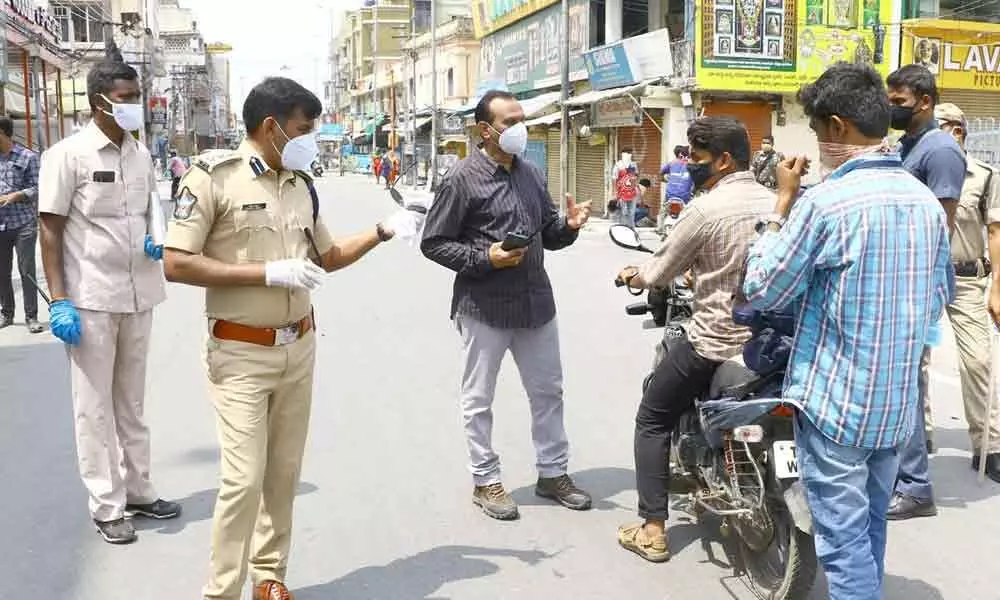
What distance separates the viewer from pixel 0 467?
18.1ft

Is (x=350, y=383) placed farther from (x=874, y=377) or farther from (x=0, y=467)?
(x=874, y=377)

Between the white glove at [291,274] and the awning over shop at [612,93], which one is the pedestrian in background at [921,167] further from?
the awning over shop at [612,93]

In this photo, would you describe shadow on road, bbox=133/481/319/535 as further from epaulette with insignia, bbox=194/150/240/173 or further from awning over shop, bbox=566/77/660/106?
awning over shop, bbox=566/77/660/106

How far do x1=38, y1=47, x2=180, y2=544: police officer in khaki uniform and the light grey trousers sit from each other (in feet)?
4.90

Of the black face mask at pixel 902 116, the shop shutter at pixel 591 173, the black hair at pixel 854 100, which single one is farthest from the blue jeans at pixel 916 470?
the shop shutter at pixel 591 173

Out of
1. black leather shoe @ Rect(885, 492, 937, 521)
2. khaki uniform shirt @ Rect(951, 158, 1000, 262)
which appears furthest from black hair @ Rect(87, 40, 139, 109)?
khaki uniform shirt @ Rect(951, 158, 1000, 262)

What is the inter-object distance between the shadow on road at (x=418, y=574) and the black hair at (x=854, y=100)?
224 cm

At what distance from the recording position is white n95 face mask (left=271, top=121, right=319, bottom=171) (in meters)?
3.59

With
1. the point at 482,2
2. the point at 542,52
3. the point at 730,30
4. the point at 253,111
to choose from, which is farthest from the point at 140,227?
the point at 482,2

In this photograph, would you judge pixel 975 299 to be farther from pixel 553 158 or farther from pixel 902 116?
pixel 553 158

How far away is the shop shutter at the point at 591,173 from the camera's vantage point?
2717 cm

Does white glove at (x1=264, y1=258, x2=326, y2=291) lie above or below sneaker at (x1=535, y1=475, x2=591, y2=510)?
above

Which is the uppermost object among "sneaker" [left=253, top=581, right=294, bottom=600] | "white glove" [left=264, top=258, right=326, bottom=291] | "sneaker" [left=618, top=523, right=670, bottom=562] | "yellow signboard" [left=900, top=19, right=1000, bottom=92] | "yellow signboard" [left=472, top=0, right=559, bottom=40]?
"yellow signboard" [left=472, top=0, right=559, bottom=40]

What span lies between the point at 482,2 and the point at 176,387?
31297 millimetres
